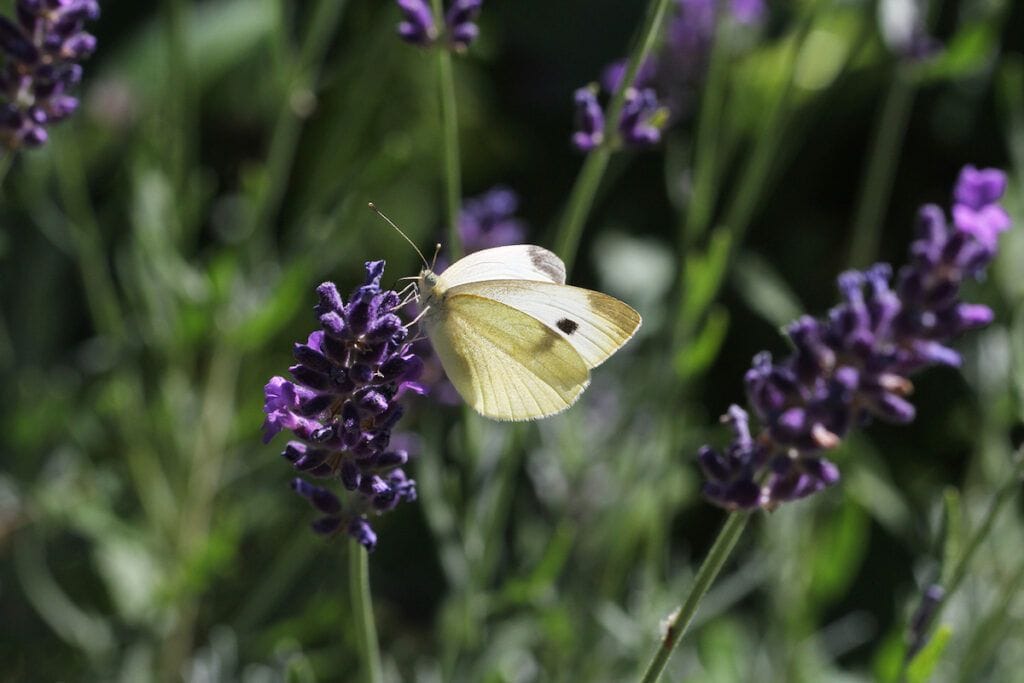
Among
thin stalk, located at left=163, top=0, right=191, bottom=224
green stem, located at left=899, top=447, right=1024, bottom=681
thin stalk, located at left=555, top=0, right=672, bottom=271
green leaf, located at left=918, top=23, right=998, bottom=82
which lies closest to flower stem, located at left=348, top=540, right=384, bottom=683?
thin stalk, located at left=555, top=0, right=672, bottom=271

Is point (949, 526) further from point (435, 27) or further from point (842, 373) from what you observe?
point (435, 27)

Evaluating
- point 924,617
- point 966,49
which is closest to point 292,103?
point 966,49

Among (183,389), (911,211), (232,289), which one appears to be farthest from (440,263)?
(911,211)

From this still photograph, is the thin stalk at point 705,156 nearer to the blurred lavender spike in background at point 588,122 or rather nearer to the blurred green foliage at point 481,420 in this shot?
the blurred green foliage at point 481,420

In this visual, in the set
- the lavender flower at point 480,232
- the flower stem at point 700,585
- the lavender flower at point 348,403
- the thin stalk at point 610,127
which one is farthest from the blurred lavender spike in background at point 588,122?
the flower stem at point 700,585

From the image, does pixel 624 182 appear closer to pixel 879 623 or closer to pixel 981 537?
pixel 879 623

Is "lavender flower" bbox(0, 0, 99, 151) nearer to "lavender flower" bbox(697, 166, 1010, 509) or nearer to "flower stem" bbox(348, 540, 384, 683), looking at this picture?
"flower stem" bbox(348, 540, 384, 683)

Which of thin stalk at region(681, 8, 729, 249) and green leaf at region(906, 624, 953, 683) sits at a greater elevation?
thin stalk at region(681, 8, 729, 249)
